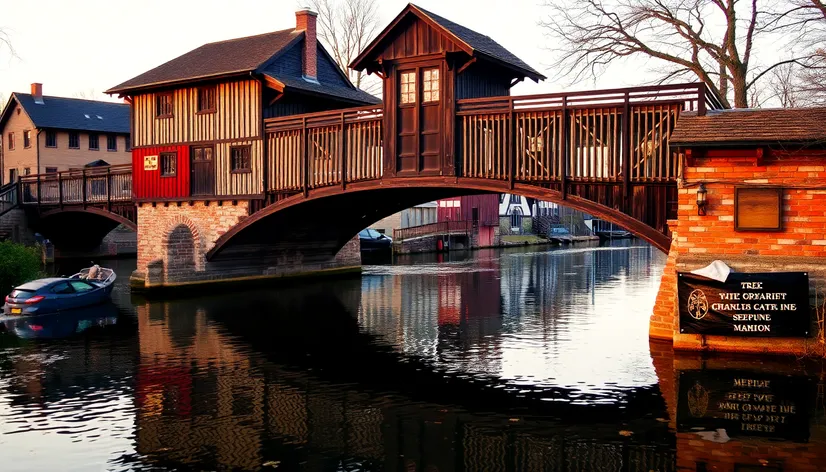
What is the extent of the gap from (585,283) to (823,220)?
1801 centimetres

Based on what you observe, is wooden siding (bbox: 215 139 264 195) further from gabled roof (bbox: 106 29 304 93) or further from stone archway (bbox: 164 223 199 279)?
gabled roof (bbox: 106 29 304 93)

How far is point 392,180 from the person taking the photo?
2500cm

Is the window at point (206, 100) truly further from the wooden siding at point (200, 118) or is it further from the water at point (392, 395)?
the water at point (392, 395)

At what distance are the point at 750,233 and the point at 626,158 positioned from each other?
425cm

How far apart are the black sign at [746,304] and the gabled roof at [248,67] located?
54.4ft

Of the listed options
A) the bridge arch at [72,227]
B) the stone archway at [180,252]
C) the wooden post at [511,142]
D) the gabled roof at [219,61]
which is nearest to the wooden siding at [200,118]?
the gabled roof at [219,61]

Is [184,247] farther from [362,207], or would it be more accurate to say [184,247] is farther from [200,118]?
[362,207]

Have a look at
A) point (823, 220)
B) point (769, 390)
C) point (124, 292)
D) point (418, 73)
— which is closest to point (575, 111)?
point (418, 73)

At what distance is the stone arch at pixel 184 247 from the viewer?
3100cm

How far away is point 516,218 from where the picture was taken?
77250 mm

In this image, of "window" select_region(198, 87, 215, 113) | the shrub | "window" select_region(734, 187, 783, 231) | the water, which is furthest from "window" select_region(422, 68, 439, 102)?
the shrub

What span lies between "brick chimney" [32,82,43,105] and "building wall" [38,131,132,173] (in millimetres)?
3482

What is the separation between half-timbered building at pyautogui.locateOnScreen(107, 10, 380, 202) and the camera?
29.3 metres

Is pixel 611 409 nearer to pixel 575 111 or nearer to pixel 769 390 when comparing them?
pixel 769 390
